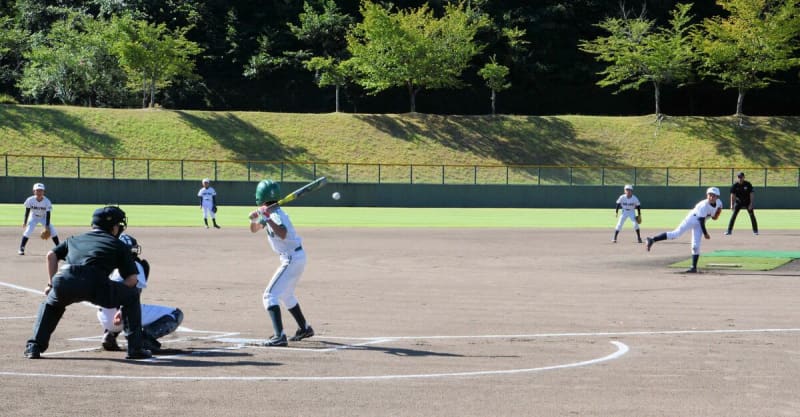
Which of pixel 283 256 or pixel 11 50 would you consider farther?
pixel 11 50

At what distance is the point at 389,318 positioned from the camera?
1455 cm

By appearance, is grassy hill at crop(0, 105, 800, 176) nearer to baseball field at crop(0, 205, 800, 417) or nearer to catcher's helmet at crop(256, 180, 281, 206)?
baseball field at crop(0, 205, 800, 417)

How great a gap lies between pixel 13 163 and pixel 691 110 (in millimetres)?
54427

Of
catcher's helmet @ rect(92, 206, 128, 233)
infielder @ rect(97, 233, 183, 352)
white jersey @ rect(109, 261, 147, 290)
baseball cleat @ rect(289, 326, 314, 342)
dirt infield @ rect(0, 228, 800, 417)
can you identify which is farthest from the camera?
baseball cleat @ rect(289, 326, 314, 342)

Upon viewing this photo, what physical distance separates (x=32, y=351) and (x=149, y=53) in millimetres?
64608

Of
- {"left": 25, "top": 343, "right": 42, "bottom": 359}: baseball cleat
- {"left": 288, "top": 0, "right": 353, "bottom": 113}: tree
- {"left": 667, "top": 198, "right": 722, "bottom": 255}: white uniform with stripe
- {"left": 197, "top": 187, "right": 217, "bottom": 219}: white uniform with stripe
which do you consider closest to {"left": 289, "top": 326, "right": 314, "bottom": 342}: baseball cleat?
{"left": 25, "top": 343, "right": 42, "bottom": 359}: baseball cleat

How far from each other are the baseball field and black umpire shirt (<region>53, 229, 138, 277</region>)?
3.40 feet

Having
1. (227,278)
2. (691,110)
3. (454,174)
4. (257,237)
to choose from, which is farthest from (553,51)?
(227,278)

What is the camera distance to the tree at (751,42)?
7431 centimetres

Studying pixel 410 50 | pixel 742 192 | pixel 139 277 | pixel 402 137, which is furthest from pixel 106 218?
pixel 410 50

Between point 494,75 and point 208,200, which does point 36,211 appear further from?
point 494,75

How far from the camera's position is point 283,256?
1222 centimetres

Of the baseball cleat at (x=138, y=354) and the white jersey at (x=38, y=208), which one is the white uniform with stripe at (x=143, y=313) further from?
the white jersey at (x=38, y=208)

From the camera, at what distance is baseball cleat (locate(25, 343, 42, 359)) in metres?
10.5
